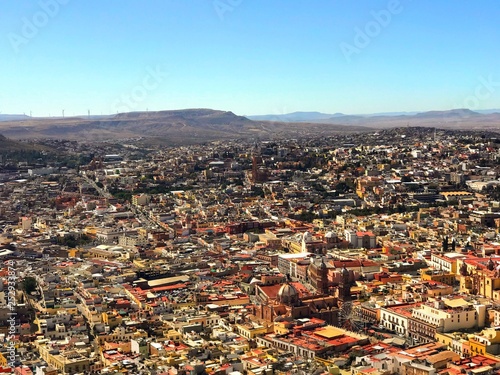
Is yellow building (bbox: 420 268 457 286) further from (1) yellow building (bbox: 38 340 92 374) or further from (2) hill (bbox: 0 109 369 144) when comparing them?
(2) hill (bbox: 0 109 369 144)

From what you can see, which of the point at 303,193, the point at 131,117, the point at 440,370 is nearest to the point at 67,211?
the point at 303,193

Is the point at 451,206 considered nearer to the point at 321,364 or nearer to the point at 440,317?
the point at 440,317

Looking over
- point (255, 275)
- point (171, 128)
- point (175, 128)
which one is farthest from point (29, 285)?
point (175, 128)

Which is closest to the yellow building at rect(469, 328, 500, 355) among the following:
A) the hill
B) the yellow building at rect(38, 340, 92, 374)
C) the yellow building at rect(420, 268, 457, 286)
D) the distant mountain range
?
the yellow building at rect(420, 268, 457, 286)

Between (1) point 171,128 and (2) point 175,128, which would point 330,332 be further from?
(2) point 175,128

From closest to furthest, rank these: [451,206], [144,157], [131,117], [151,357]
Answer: [151,357] → [451,206] → [144,157] → [131,117]
